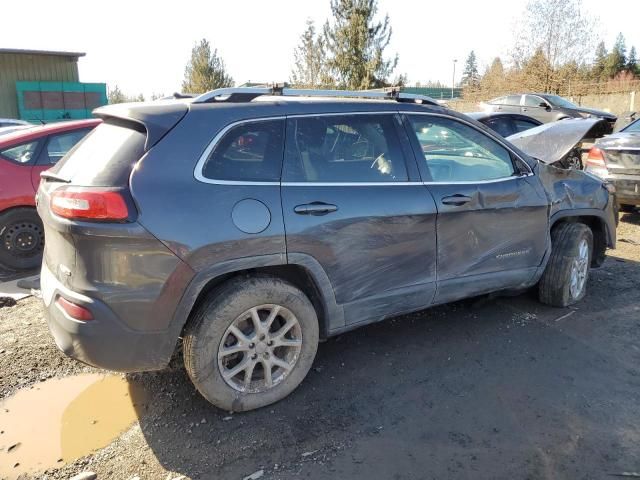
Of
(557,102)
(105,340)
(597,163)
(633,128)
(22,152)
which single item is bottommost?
(105,340)

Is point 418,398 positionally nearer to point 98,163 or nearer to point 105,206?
point 105,206

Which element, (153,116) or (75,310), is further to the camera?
(153,116)

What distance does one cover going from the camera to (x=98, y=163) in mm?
2684

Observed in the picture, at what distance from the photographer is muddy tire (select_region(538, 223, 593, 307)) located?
14.0 ft

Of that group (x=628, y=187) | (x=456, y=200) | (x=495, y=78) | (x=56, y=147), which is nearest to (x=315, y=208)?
(x=456, y=200)

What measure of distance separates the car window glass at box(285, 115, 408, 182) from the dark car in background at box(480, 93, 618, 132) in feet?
42.0

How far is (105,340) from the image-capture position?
2549mm

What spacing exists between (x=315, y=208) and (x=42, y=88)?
87.3 feet

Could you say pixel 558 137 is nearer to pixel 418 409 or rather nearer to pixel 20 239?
pixel 418 409

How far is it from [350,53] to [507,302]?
72.6 ft

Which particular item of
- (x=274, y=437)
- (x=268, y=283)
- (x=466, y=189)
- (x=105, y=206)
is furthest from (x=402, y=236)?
(x=105, y=206)

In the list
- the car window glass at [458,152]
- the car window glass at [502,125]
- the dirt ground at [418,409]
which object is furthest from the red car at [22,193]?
the car window glass at [502,125]

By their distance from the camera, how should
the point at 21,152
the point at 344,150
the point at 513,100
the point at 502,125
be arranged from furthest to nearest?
the point at 513,100 → the point at 502,125 → the point at 21,152 → the point at 344,150

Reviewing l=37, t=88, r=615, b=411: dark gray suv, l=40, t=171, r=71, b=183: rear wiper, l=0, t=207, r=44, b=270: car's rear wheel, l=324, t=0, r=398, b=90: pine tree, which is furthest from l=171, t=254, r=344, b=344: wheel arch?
l=324, t=0, r=398, b=90: pine tree
